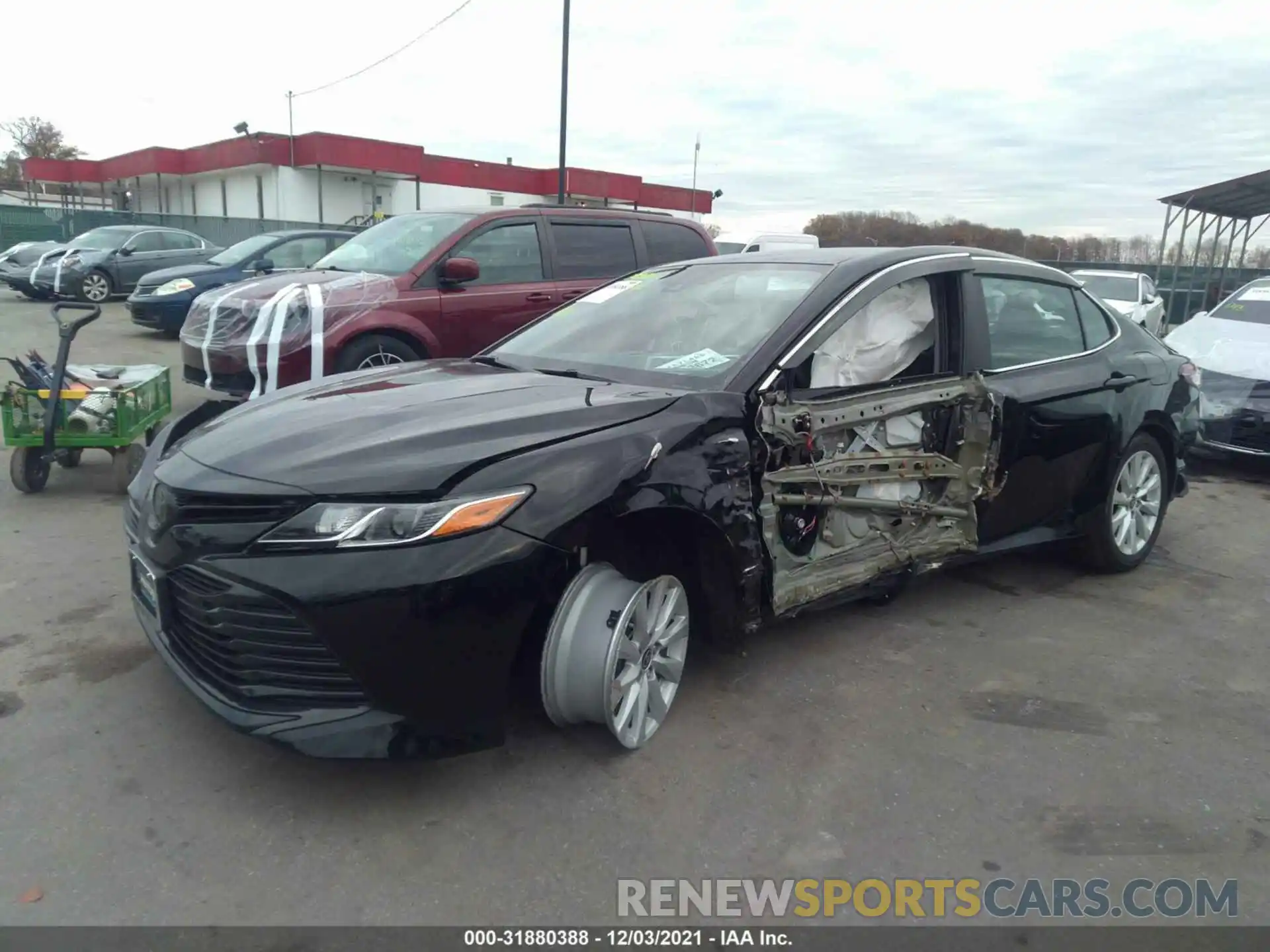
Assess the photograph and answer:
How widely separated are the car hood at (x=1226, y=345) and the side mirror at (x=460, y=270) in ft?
19.1

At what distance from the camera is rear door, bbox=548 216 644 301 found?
7.65m

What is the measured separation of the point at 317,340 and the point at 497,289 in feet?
4.85

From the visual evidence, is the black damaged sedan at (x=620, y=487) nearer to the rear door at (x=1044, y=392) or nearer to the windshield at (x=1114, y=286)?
the rear door at (x=1044, y=392)

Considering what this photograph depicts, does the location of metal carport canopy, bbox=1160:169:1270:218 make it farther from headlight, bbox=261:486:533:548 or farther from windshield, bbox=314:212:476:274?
headlight, bbox=261:486:533:548

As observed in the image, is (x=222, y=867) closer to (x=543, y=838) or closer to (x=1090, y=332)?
(x=543, y=838)

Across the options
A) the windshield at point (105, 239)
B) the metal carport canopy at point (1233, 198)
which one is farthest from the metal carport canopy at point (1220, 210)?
the windshield at point (105, 239)

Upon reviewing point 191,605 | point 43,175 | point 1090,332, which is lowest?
point 191,605

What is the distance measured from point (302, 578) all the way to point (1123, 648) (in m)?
3.44

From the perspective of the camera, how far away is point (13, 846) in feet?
8.11

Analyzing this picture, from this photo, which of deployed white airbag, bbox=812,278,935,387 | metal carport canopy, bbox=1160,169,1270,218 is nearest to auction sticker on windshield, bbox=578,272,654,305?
deployed white airbag, bbox=812,278,935,387

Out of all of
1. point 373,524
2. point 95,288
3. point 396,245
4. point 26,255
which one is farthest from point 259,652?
point 26,255

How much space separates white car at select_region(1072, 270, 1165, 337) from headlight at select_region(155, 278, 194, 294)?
12.5 metres

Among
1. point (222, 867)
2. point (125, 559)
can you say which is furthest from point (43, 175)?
point (222, 867)

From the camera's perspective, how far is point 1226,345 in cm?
802
